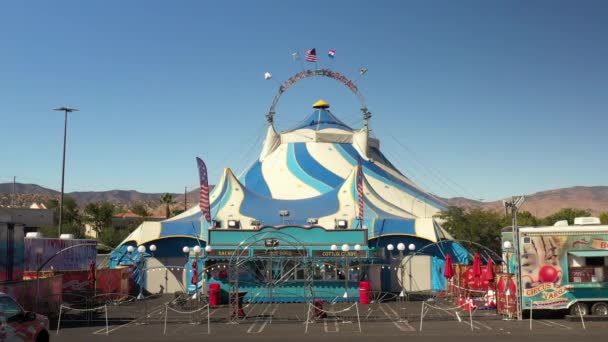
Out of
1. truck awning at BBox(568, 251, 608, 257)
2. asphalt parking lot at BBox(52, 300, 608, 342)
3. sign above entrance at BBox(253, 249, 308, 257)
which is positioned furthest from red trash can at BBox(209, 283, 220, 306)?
truck awning at BBox(568, 251, 608, 257)

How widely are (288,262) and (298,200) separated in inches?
410

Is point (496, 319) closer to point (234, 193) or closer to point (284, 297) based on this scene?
point (284, 297)

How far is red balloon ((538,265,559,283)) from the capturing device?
20453 mm

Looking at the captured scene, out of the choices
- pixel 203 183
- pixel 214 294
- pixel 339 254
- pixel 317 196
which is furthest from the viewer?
pixel 317 196

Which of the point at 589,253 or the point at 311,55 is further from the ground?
the point at 311,55

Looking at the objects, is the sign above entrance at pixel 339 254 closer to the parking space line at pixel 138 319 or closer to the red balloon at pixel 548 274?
the parking space line at pixel 138 319

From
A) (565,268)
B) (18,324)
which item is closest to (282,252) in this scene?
(565,268)

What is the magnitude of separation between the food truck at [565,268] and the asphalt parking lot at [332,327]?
2.46 feet

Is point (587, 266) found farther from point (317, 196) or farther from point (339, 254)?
point (317, 196)

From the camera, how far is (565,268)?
67.3 feet

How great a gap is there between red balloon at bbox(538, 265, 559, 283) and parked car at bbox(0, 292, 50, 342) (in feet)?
47.4

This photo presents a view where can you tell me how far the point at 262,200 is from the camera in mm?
40250

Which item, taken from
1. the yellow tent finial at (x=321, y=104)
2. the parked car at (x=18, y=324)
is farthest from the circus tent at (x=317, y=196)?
the parked car at (x=18, y=324)

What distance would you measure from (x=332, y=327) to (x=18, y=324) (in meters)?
9.62
